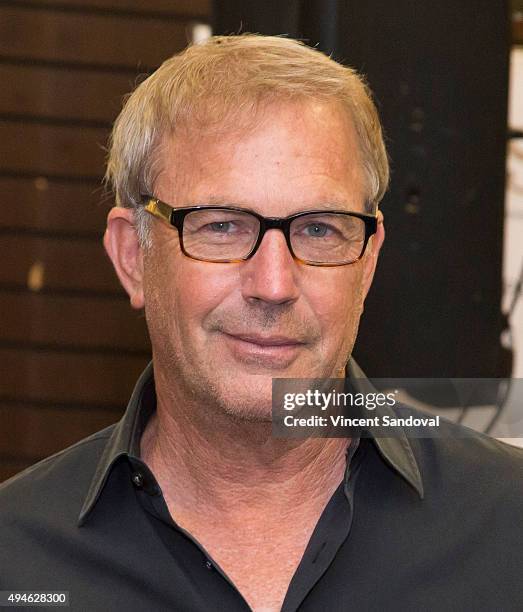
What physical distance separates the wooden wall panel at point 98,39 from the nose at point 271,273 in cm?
281

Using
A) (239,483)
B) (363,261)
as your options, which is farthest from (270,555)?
A: (363,261)

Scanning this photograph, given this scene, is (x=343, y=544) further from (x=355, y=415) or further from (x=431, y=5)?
(x=431, y=5)

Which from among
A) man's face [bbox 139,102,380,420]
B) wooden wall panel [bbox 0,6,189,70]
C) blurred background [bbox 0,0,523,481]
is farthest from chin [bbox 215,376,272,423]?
wooden wall panel [bbox 0,6,189,70]

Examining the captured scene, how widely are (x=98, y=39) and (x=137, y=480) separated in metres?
2.90

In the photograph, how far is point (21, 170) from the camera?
411 cm

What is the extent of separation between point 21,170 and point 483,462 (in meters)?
2.95

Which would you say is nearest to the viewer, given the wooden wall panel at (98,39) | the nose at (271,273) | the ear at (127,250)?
the nose at (271,273)

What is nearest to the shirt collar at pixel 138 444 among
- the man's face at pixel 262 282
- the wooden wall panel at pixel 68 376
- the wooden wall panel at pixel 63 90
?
the man's face at pixel 262 282

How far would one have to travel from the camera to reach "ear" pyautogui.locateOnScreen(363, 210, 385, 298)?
154cm

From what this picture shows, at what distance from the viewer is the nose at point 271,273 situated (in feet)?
4.42

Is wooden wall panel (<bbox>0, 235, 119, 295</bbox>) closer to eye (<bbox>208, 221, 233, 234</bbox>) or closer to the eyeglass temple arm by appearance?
the eyeglass temple arm

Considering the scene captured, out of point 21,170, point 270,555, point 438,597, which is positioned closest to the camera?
point 438,597

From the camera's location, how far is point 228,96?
145 centimetres

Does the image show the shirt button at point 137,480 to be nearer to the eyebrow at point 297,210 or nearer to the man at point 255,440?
the man at point 255,440
